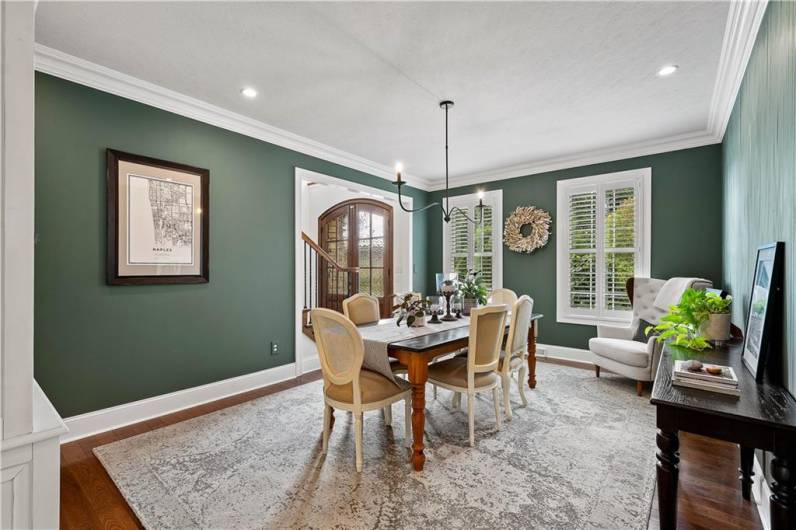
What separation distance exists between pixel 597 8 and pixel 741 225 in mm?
1971

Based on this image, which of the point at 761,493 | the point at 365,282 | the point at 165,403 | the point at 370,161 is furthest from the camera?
the point at 365,282

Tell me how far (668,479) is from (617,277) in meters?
3.66

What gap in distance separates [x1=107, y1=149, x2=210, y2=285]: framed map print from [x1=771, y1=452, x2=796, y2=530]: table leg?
3.80m

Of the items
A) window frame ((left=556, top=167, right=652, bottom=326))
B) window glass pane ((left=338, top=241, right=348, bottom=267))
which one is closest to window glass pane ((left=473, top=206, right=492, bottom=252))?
window frame ((left=556, top=167, right=652, bottom=326))

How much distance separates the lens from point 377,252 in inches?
249

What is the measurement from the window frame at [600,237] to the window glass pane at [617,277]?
0.15 ft

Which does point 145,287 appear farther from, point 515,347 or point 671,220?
point 671,220

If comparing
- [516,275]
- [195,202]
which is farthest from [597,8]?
[516,275]

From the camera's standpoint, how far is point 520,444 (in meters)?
2.63

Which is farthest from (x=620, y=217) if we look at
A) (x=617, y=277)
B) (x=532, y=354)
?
(x=532, y=354)

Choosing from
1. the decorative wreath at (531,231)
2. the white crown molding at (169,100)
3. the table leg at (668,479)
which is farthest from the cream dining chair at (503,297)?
the table leg at (668,479)

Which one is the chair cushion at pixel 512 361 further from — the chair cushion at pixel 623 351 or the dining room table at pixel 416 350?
the chair cushion at pixel 623 351

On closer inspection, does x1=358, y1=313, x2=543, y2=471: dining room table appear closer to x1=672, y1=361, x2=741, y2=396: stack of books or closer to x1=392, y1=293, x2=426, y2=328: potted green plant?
x1=392, y1=293, x2=426, y2=328: potted green plant

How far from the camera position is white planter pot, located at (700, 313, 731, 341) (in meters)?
2.28
